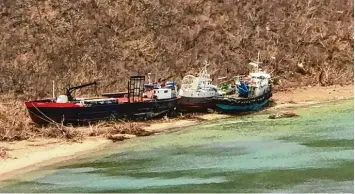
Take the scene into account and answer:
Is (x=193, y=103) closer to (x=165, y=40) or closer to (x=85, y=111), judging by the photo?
(x=85, y=111)

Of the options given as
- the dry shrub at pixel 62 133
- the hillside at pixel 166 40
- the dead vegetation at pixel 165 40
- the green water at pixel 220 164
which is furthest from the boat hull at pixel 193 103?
the dry shrub at pixel 62 133

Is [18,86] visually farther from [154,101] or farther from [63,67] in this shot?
[154,101]

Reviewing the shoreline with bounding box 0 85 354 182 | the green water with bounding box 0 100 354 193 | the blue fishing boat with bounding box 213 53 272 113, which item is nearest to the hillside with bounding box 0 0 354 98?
the blue fishing boat with bounding box 213 53 272 113

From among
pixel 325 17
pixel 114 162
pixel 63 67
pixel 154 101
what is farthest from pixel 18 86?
pixel 325 17

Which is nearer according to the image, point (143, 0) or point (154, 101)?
point (154, 101)

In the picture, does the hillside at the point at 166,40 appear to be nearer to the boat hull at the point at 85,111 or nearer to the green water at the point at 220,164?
the boat hull at the point at 85,111

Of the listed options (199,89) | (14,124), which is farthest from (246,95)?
(14,124)

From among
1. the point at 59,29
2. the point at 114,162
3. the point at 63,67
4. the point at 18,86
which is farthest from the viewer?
the point at 59,29
